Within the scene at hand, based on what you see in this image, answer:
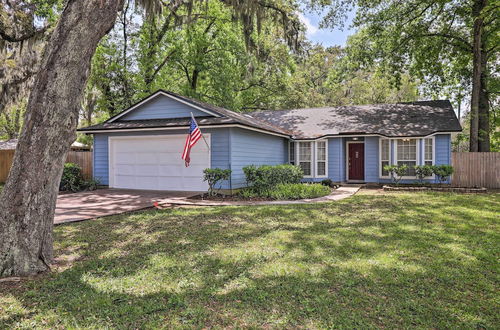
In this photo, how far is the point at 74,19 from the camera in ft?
13.9

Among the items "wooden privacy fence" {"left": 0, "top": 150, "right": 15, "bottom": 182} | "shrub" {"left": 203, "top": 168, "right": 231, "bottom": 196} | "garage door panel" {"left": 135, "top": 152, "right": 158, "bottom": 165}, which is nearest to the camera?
"shrub" {"left": 203, "top": 168, "right": 231, "bottom": 196}

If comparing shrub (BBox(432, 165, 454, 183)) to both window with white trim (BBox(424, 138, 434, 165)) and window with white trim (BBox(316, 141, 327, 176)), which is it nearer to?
window with white trim (BBox(424, 138, 434, 165))

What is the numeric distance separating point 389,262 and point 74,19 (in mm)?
5336

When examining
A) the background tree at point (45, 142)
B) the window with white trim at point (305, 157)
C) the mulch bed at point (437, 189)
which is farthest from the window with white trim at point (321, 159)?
the background tree at point (45, 142)

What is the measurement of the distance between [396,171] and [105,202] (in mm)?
11902

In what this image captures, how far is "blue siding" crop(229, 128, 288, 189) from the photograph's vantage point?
11.9m

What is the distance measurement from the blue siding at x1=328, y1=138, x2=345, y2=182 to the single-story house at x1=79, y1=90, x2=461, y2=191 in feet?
0.16

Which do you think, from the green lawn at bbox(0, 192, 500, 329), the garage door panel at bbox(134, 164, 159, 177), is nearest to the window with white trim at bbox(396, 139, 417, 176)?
the green lawn at bbox(0, 192, 500, 329)

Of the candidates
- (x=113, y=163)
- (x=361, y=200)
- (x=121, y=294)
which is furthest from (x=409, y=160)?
(x=121, y=294)

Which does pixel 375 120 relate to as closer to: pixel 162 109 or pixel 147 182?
pixel 162 109

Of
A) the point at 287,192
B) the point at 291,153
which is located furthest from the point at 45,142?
the point at 291,153

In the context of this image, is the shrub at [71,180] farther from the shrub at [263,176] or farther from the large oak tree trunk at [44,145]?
the large oak tree trunk at [44,145]

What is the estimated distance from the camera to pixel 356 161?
16.5 meters

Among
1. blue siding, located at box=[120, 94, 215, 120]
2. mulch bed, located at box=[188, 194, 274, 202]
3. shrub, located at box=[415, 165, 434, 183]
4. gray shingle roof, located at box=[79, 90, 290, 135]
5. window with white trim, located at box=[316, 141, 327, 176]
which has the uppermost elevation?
blue siding, located at box=[120, 94, 215, 120]
